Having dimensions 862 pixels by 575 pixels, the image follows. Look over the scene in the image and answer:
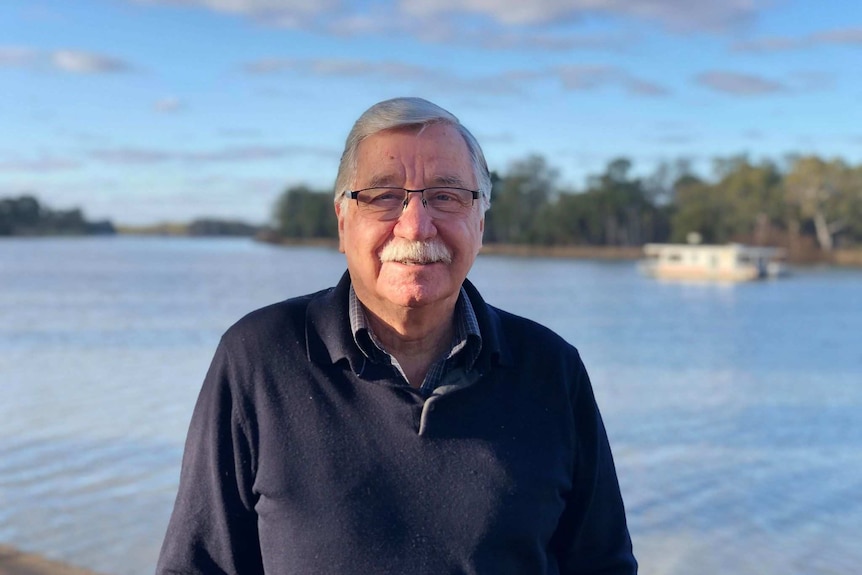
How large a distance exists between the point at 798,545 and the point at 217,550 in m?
7.63

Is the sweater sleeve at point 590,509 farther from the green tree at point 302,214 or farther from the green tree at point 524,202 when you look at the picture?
the green tree at point 302,214

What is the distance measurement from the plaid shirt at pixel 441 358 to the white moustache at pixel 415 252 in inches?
5.7

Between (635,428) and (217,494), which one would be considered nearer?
(217,494)

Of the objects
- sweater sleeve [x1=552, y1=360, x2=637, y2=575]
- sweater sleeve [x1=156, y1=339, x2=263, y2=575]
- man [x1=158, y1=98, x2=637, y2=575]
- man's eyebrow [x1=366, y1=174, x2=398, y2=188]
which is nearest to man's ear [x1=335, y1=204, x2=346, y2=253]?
man [x1=158, y1=98, x2=637, y2=575]

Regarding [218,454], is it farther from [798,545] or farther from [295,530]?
[798,545]

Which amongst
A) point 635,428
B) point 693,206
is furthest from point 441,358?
point 693,206

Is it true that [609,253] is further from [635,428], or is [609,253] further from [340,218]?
[340,218]

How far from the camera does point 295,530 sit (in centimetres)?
182

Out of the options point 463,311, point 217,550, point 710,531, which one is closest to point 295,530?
point 217,550

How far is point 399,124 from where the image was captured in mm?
1895

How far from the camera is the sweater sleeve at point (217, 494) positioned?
6.11 feet

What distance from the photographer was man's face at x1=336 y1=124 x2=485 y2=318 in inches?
75.2

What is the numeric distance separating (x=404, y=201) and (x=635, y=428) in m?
11.5

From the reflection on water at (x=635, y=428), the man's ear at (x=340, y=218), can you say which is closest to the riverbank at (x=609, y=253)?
the reflection on water at (x=635, y=428)
